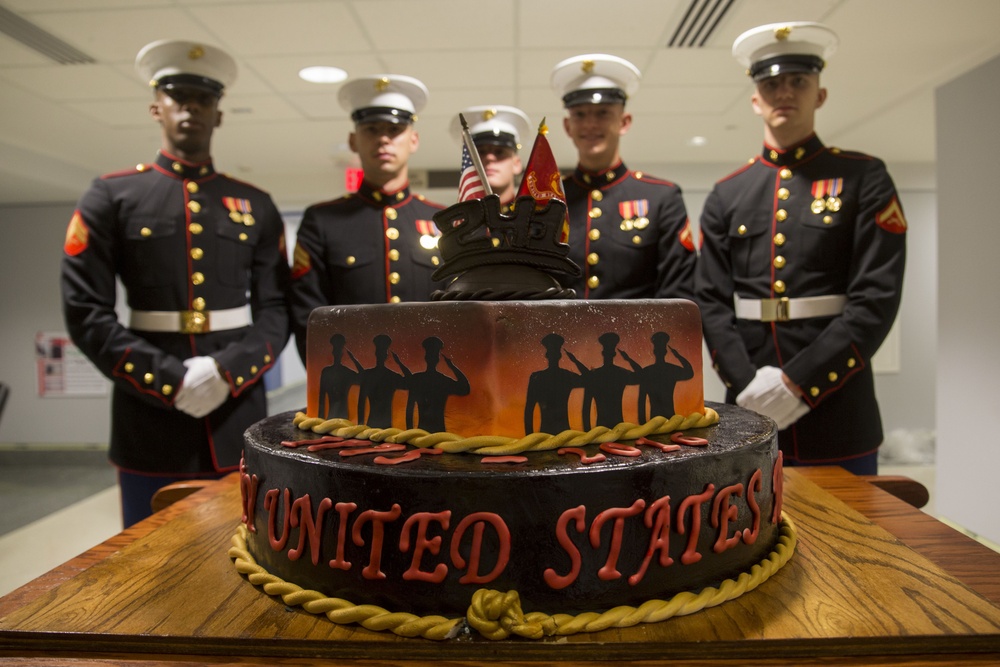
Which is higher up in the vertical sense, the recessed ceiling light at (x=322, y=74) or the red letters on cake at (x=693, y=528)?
the recessed ceiling light at (x=322, y=74)

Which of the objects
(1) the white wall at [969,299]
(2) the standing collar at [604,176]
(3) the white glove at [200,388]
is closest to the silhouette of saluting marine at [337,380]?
(3) the white glove at [200,388]

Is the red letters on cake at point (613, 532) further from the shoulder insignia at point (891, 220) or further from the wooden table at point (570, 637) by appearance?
the shoulder insignia at point (891, 220)

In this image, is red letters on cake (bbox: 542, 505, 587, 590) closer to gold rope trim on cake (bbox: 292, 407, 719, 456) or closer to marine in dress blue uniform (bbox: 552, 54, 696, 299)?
gold rope trim on cake (bbox: 292, 407, 719, 456)

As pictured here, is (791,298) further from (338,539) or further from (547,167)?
(338,539)

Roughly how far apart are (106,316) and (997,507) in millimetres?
3914

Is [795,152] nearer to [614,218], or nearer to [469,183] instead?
[614,218]

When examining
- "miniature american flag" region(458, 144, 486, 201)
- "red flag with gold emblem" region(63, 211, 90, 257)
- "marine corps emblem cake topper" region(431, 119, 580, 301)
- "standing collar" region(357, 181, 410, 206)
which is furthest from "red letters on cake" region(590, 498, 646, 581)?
"red flag with gold emblem" region(63, 211, 90, 257)

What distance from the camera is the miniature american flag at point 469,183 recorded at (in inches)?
57.2

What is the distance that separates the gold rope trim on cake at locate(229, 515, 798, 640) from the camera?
1017 millimetres

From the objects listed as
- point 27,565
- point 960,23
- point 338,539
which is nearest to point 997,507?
point 960,23

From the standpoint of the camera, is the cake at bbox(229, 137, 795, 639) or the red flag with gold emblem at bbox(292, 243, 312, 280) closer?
the cake at bbox(229, 137, 795, 639)

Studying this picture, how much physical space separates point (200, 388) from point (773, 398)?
175 cm

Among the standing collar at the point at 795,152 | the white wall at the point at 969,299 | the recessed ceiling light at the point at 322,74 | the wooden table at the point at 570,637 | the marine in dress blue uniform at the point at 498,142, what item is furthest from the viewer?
the recessed ceiling light at the point at 322,74

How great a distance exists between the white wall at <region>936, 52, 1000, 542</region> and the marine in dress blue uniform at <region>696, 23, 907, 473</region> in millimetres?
1568
